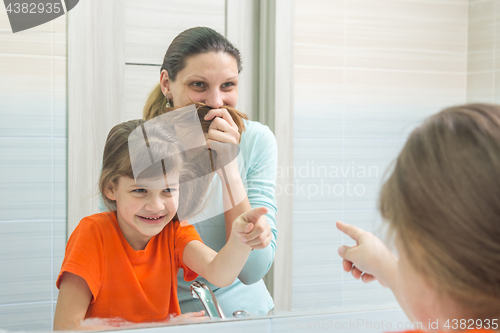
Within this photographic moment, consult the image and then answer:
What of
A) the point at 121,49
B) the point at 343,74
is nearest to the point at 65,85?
the point at 121,49

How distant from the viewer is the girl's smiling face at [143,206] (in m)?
0.75

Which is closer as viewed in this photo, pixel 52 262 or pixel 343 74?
pixel 52 262

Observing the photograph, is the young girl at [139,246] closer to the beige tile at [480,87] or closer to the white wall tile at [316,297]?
the white wall tile at [316,297]

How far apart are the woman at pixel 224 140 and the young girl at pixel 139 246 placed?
2 cm

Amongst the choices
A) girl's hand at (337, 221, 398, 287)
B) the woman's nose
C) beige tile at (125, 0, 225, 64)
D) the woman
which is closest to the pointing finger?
girl's hand at (337, 221, 398, 287)

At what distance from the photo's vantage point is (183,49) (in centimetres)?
76

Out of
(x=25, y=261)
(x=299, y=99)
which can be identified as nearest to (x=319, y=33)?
(x=299, y=99)

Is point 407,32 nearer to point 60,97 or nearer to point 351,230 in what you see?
point 351,230

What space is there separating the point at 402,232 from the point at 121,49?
556 millimetres

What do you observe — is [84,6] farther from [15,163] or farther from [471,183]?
[471,183]

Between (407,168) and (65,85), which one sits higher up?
(65,85)

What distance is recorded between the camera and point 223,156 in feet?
2.59

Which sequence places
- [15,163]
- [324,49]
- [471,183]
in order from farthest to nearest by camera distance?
[324,49]
[15,163]
[471,183]

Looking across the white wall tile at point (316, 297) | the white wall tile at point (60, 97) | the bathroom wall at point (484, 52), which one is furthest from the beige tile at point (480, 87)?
the white wall tile at point (60, 97)
